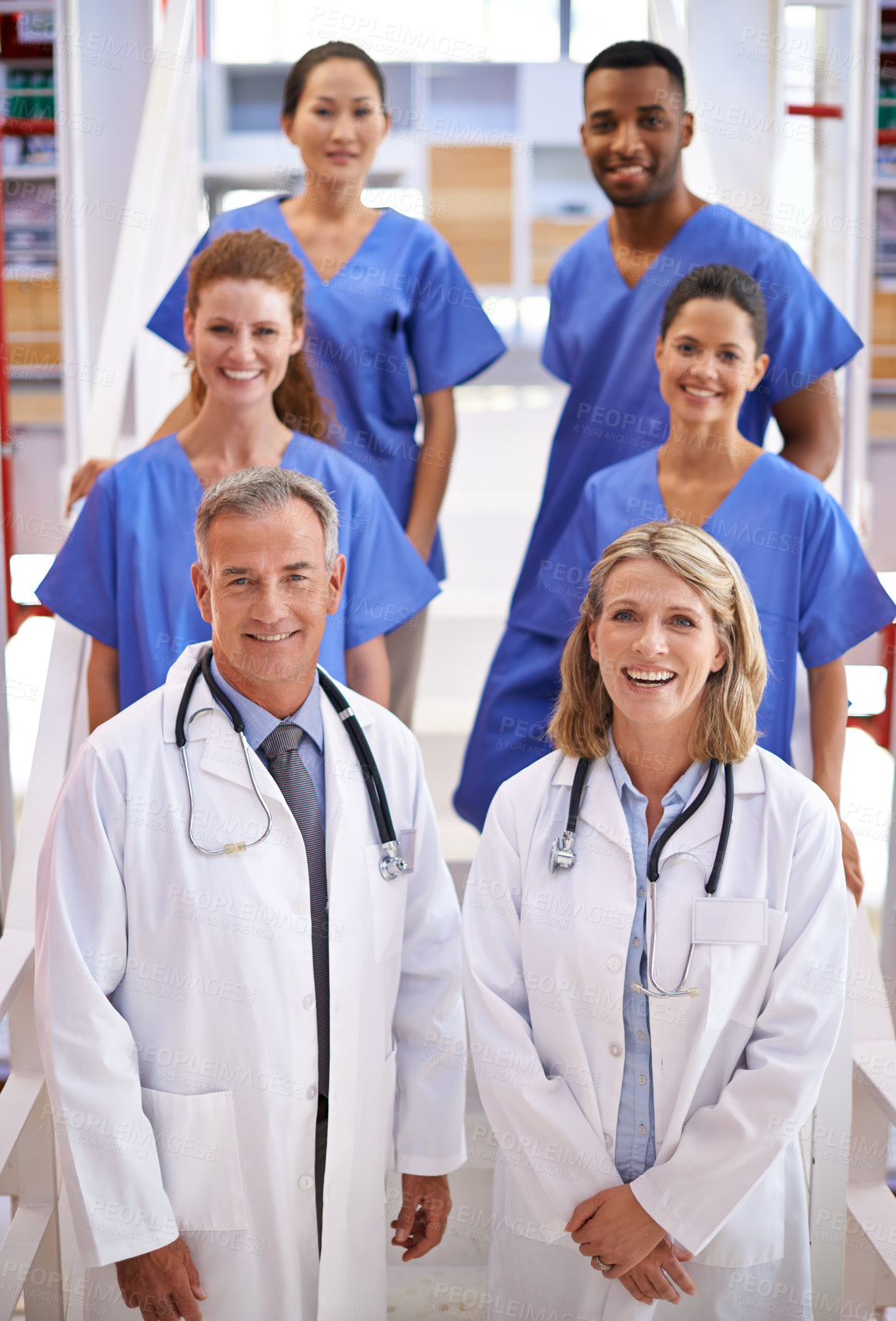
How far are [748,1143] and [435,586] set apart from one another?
0.99 m

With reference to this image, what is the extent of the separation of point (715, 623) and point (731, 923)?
36cm

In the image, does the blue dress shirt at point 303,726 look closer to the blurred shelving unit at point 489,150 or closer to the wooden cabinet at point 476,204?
the blurred shelving unit at point 489,150

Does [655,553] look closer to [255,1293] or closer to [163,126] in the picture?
[255,1293]

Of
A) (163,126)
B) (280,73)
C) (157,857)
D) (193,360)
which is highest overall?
(280,73)

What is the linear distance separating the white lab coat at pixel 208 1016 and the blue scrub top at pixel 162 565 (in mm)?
402

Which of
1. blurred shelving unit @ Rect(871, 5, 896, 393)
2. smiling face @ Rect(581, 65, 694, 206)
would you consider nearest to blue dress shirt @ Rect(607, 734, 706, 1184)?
smiling face @ Rect(581, 65, 694, 206)

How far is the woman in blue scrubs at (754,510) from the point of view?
197 cm

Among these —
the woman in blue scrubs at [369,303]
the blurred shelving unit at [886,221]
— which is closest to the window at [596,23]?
the blurred shelving unit at [886,221]

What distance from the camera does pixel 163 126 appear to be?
2.88 meters

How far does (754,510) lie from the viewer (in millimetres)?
1984

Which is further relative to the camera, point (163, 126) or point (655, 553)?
point (163, 126)

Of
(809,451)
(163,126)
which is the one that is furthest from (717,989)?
(163,126)

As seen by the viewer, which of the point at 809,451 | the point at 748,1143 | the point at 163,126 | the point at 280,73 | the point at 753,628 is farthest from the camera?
the point at 280,73

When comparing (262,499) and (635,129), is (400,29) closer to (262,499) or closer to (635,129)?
(635,129)
